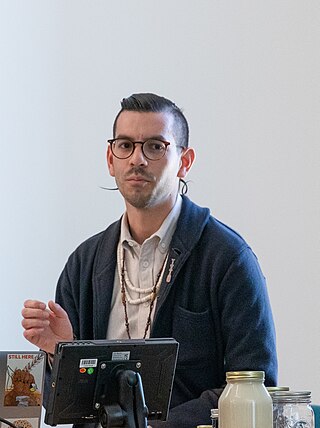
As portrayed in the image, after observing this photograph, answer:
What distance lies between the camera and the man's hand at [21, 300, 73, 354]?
2205mm

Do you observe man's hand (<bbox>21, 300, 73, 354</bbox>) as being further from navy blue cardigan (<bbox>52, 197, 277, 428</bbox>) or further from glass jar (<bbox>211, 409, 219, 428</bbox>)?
glass jar (<bbox>211, 409, 219, 428</bbox>)

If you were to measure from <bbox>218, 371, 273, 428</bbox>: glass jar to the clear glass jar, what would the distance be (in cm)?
7

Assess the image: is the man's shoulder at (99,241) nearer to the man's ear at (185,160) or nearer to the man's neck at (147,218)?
the man's neck at (147,218)

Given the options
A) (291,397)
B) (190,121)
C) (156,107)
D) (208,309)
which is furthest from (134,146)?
(291,397)

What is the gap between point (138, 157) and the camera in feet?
7.93

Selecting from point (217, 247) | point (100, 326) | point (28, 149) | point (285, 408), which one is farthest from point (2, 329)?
point (285, 408)

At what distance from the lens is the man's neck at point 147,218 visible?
8.19ft

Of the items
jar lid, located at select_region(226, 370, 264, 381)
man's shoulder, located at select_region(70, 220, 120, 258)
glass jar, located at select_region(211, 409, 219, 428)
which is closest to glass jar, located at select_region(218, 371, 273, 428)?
jar lid, located at select_region(226, 370, 264, 381)

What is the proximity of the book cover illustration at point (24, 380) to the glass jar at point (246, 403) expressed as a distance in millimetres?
536

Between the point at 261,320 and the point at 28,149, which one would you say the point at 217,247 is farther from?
the point at 28,149

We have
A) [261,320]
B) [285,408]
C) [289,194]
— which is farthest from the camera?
[289,194]

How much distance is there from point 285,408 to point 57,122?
2161mm

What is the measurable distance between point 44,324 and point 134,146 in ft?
1.62

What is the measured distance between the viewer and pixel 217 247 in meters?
2.44
